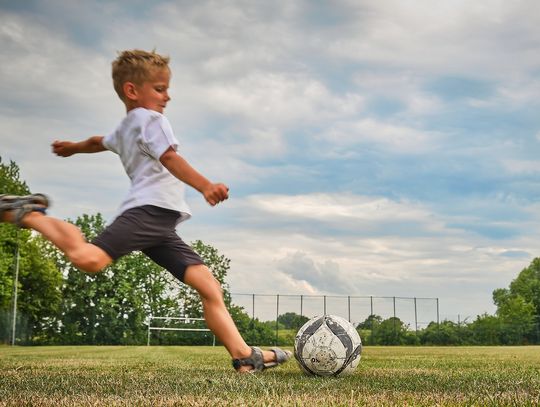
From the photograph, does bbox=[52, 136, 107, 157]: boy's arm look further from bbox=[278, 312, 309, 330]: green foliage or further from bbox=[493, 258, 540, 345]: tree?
bbox=[493, 258, 540, 345]: tree

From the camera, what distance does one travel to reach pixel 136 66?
459cm

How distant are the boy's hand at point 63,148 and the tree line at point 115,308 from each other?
27.6 meters

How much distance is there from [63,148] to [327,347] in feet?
8.97

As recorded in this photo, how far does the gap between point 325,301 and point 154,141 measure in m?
33.1

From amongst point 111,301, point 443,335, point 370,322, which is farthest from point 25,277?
point 443,335

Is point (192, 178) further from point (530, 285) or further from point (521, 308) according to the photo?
point (530, 285)

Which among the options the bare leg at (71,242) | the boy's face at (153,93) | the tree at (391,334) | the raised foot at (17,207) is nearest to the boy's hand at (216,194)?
the bare leg at (71,242)

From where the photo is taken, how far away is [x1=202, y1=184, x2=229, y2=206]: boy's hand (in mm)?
3952

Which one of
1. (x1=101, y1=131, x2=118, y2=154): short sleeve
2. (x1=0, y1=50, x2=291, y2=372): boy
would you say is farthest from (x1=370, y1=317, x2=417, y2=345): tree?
(x1=0, y1=50, x2=291, y2=372): boy

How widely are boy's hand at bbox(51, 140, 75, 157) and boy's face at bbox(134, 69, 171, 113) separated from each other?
36.0 inches

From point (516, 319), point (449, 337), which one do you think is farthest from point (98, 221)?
point (516, 319)

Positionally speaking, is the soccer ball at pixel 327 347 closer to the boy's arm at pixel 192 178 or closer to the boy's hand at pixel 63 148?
the boy's arm at pixel 192 178

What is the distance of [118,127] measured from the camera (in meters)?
4.75

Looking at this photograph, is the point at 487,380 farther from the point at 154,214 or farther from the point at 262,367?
the point at 154,214
